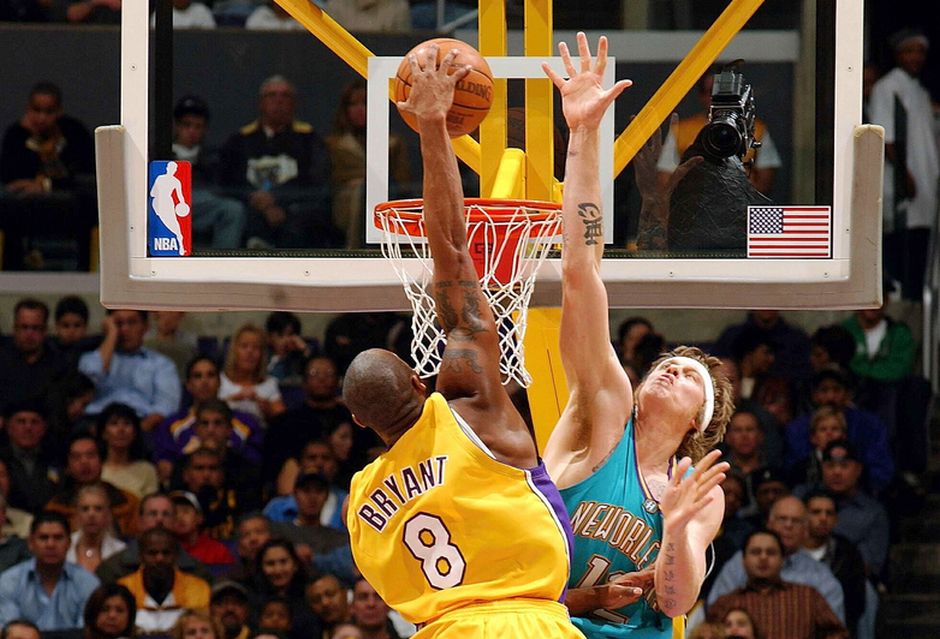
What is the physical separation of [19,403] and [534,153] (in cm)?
496

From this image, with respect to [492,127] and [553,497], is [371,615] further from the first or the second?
[553,497]

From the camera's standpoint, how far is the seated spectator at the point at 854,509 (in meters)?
9.26

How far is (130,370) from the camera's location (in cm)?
994

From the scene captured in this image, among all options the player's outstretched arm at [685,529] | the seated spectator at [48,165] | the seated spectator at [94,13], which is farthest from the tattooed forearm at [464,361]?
the seated spectator at [94,13]

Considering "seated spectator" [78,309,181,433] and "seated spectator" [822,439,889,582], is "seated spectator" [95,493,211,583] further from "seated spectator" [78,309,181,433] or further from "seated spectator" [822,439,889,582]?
"seated spectator" [822,439,889,582]

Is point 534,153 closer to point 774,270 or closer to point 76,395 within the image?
point 774,270

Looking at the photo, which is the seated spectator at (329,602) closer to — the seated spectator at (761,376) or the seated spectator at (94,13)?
the seated spectator at (761,376)

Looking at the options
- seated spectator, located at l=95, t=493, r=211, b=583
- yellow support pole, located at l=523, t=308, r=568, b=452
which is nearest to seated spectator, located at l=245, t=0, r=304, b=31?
yellow support pole, located at l=523, t=308, r=568, b=452

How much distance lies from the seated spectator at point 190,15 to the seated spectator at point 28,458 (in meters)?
3.52

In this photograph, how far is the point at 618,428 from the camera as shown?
508 cm

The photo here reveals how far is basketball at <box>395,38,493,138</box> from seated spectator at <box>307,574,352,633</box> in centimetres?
409

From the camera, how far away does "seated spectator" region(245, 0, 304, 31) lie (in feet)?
24.2

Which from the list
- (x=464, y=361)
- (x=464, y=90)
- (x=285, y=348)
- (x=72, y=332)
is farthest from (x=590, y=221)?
(x=72, y=332)

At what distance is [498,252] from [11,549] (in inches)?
186
